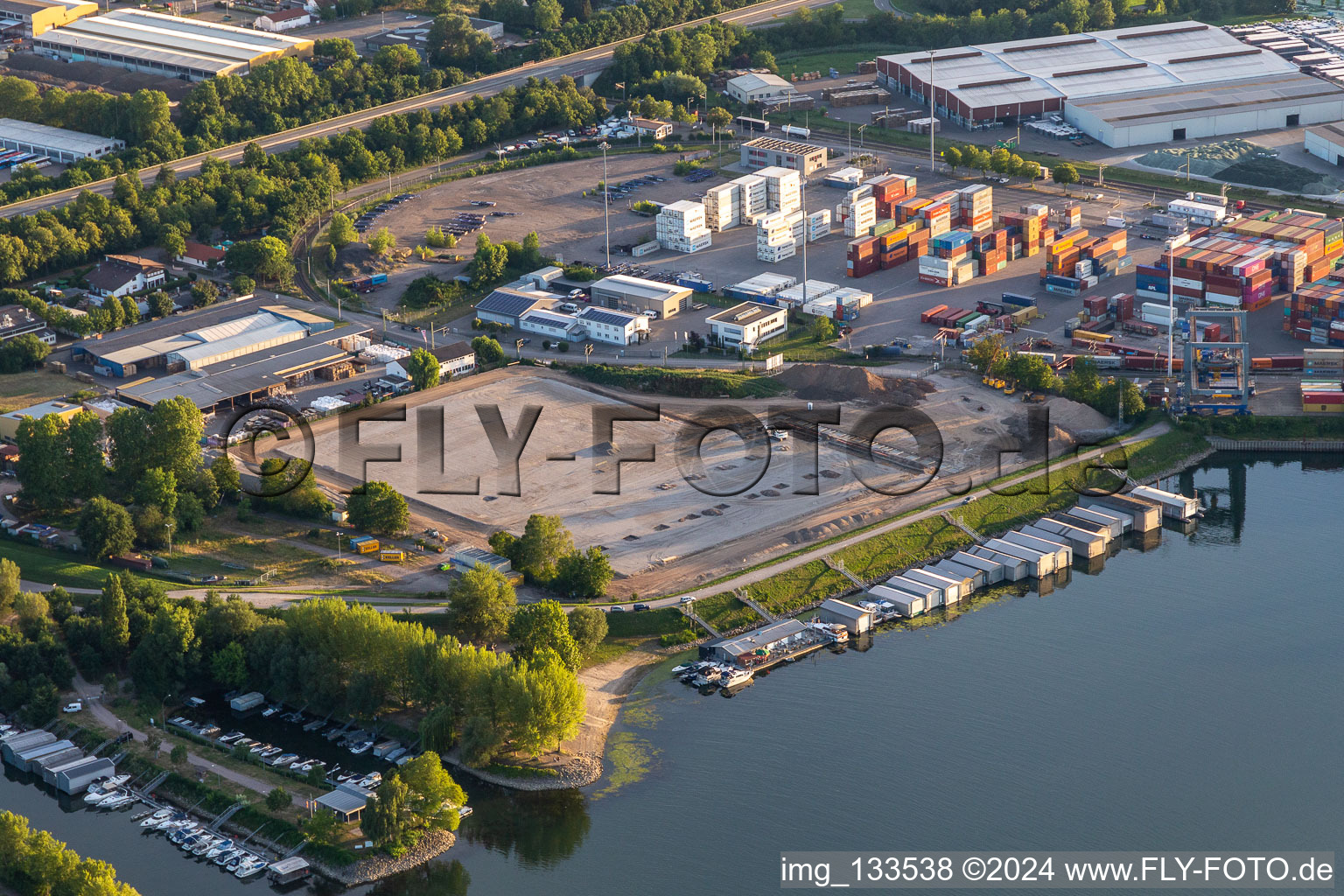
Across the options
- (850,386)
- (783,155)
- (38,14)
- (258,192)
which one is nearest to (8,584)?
(850,386)

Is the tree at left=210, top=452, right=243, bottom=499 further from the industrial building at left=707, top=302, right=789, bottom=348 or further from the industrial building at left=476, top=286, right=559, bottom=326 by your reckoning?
the industrial building at left=707, top=302, right=789, bottom=348

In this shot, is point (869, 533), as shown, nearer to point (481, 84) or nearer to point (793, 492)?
point (793, 492)

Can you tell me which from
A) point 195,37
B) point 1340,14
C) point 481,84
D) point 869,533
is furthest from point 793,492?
point 1340,14

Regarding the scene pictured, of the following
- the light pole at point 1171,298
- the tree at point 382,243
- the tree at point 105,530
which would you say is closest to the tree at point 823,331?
the light pole at point 1171,298

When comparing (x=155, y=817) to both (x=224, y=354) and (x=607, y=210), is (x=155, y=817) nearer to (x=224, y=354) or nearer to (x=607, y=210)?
(x=224, y=354)

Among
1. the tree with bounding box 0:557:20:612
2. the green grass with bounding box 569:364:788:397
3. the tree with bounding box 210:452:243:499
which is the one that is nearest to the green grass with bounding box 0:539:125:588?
the tree with bounding box 0:557:20:612

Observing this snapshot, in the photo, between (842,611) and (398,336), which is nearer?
(842,611)

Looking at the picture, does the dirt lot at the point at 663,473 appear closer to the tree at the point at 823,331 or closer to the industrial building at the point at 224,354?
the industrial building at the point at 224,354
